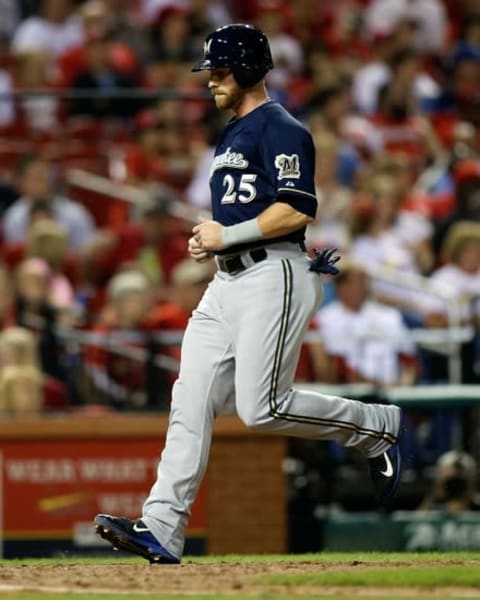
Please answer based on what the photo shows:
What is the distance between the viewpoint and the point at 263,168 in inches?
300

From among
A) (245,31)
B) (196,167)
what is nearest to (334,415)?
(245,31)

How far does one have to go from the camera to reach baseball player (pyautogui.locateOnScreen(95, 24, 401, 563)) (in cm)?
756

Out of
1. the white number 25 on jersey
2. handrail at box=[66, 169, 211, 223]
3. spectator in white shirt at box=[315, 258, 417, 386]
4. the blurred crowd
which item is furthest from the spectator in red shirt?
the white number 25 on jersey

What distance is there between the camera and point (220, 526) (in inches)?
470

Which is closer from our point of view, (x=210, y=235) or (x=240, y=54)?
(x=210, y=235)

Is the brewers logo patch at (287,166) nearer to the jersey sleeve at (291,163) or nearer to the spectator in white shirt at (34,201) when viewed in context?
the jersey sleeve at (291,163)

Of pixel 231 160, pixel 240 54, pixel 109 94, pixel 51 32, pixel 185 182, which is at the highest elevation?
pixel 51 32

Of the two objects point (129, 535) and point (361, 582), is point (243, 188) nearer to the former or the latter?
point (129, 535)

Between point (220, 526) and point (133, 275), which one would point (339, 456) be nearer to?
point (220, 526)

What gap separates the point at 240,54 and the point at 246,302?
995mm

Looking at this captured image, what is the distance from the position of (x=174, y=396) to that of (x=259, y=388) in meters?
0.42

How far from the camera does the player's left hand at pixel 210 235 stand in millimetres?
7555

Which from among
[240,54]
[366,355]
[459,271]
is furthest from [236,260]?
[459,271]

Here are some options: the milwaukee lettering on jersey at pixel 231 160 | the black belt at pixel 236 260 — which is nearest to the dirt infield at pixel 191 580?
the black belt at pixel 236 260
